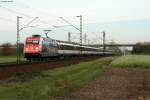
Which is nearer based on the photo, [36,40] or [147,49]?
[36,40]

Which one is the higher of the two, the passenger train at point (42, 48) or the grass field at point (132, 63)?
the passenger train at point (42, 48)

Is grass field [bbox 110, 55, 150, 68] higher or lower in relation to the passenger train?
lower

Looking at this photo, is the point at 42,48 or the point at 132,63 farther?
the point at 42,48

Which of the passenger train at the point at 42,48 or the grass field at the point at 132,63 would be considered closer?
the grass field at the point at 132,63

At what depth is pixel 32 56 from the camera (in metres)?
53.8

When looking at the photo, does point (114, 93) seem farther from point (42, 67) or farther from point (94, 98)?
point (42, 67)

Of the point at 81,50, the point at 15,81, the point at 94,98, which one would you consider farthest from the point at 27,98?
the point at 81,50

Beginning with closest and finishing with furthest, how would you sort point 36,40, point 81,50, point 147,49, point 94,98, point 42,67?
point 94,98 → point 42,67 → point 36,40 → point 81,50 → point 147,49

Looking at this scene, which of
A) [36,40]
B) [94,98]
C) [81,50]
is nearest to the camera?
[94,98]

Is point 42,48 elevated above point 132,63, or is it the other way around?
point 42,48

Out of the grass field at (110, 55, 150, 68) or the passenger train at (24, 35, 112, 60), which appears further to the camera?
the passenger train at (24, 35, 112, 60)

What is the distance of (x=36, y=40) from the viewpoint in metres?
53.8

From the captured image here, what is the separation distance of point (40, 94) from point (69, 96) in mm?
1212

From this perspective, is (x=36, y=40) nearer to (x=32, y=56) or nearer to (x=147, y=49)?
(x=32, y=56)
